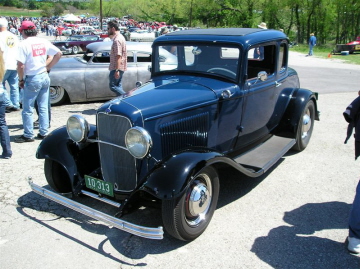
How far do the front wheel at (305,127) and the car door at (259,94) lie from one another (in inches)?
18.1

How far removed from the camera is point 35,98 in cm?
568

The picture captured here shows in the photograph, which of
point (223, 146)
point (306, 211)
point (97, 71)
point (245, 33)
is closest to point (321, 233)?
point (306, 211)

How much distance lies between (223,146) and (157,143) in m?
1.08

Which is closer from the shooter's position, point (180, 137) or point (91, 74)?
point (180, 137)

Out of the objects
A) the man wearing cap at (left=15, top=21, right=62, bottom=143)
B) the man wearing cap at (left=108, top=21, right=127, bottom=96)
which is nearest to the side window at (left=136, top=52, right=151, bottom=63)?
the man wearing cap at (left=108, top=21, right=127, bottom=96)

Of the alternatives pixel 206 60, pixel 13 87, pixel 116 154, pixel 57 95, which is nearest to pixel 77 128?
pixel 116 154

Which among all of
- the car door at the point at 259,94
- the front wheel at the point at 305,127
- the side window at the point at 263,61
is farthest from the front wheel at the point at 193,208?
the front wheel at the point at 305,127

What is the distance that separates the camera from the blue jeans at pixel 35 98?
5.51m

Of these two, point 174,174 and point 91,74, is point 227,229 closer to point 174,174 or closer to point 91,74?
point 174,174

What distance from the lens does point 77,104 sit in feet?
28.6

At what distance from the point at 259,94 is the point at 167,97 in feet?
4.98

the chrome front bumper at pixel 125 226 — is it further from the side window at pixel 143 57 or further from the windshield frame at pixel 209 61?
the side window at pixel 143 57

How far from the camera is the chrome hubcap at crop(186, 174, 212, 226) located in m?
3.26

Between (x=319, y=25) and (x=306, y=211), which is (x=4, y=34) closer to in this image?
(x=306, y=211)
